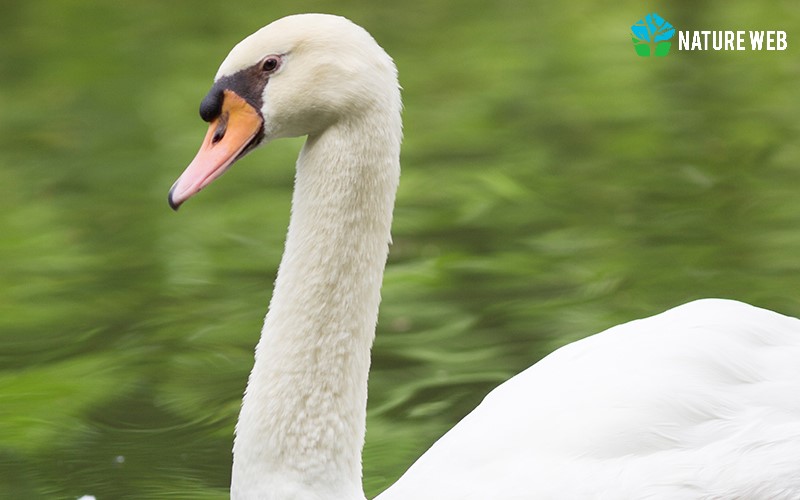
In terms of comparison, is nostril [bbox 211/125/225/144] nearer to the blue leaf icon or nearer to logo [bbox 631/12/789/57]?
logo [bbox 631/12/789/57]

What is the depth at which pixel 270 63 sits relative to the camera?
9.96ft

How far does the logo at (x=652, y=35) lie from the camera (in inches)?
336

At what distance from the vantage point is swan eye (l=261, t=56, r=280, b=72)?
3.03m

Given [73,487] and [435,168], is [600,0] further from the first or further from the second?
[73,487]

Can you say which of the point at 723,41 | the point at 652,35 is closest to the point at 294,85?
the point at 723,41

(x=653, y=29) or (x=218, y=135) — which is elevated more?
(x=653, y=29)

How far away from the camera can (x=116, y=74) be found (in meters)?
8.21

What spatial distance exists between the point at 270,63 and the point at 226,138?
18 cm

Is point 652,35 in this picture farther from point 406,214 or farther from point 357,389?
point 357,389

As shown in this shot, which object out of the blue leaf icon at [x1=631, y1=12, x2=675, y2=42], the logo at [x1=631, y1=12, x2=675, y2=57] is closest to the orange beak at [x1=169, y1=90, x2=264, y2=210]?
the logo at [x1=631, y1=12, x2=675, y2=57]

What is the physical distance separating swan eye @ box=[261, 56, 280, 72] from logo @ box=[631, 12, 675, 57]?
18.8 feet

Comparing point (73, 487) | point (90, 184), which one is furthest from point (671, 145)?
point (73, 487)

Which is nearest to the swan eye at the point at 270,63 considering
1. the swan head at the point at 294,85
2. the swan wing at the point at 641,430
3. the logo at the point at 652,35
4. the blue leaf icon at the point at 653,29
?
the swan head at the point at 294,85

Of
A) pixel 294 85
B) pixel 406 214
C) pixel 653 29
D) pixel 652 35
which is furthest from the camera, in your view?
pixel 653 29
